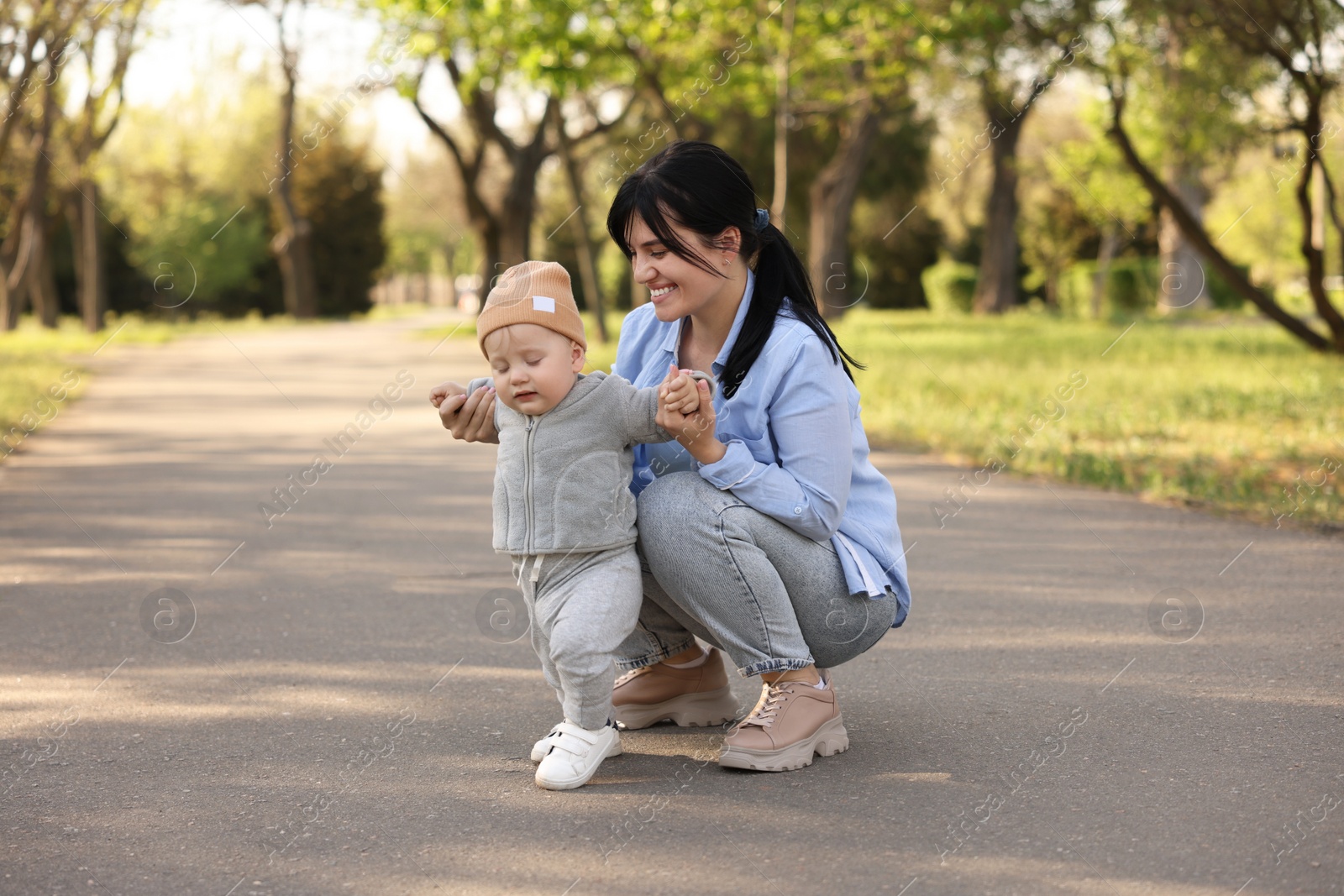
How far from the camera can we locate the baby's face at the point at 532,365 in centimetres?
315

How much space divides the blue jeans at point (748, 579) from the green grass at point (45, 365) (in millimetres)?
7890

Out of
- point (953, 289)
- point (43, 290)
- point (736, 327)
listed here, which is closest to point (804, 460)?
point (736, 327)

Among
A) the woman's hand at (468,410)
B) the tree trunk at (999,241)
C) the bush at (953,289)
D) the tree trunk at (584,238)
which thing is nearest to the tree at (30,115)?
the tree trunk at (584,238)

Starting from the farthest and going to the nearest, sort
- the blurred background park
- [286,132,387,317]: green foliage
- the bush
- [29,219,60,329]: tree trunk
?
[286,132,387,317]: green foliage, the bush, [29,219,60,329]: tree trunk, the blurred background park

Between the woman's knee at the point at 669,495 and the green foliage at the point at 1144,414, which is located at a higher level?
the woman's knee at the point at 669,495

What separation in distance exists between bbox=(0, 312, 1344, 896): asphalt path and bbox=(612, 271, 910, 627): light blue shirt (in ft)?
1.76

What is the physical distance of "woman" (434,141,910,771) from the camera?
3.25 metres

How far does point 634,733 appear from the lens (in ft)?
12.1

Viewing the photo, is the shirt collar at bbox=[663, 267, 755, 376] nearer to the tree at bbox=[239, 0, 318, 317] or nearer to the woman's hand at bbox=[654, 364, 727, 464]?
the woman's hand at bbox=[654, 364, 727, 464]

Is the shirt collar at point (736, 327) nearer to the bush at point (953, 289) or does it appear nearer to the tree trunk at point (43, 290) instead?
the tree trunk at point (43, 290)

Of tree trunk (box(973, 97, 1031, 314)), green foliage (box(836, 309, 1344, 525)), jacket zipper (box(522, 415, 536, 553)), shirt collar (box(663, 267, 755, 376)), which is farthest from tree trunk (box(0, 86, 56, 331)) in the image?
jacket zipper (box(522, 415, 536, 553))

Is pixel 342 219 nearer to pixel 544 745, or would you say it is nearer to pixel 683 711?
pixel 683 711

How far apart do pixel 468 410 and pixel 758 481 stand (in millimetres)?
756

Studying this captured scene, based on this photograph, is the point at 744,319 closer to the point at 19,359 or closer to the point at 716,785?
the point at 716,785
